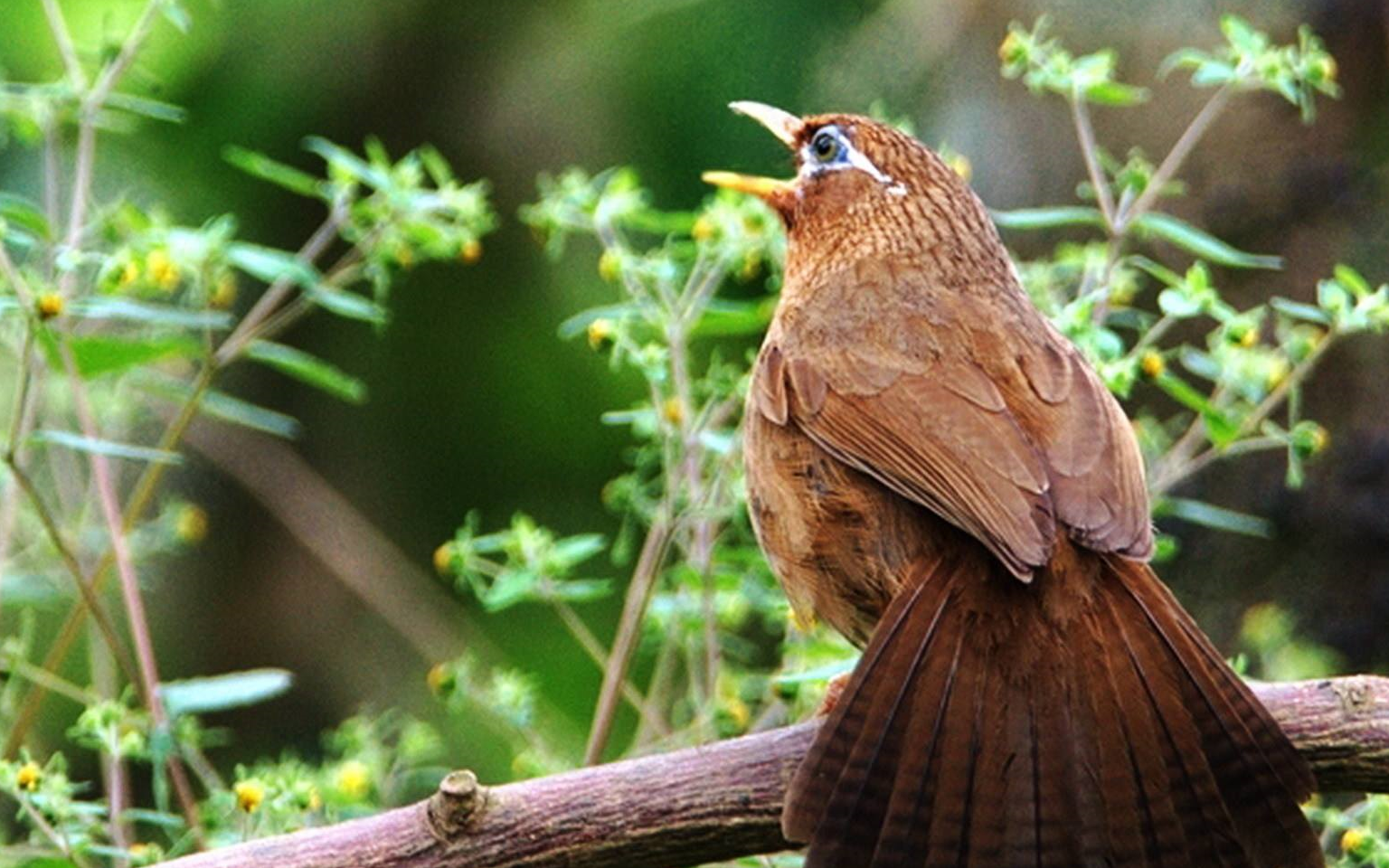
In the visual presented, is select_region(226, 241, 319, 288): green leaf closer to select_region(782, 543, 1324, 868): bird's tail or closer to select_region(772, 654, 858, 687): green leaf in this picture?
select_region(772, 654, 858, 687): green leaf

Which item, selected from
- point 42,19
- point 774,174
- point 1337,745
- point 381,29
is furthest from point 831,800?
point 381,29

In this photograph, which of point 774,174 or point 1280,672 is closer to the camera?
point 1280,672

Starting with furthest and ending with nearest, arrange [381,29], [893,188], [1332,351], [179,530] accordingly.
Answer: [381,29] → [1332,351] → [179,530] → [893,188]

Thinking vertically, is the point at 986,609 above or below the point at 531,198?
below

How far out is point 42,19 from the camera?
5398mm

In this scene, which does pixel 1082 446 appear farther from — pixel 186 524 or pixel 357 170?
pixel 186 524

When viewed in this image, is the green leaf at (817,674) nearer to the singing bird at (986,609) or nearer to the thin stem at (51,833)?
the singing bird at (986,609)

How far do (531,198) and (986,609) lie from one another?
3.78m

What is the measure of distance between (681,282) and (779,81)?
65.9 inches

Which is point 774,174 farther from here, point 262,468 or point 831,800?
point 831,800

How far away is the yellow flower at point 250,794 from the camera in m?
2.97

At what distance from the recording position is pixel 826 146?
4.05 metres

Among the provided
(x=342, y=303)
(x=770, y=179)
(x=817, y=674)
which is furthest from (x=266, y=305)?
(x=817, y=674)

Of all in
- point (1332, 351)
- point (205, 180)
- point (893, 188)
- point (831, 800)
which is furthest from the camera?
point (205, 180)
